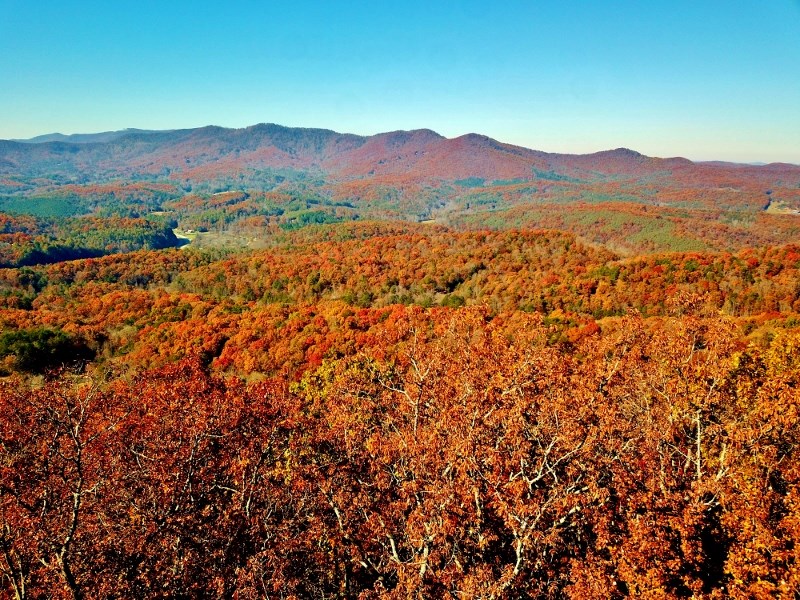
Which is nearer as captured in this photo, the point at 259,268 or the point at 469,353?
the point at 469,353

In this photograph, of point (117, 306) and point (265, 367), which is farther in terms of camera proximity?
point (117, 306)

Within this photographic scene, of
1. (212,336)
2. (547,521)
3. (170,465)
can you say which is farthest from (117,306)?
(547,521)

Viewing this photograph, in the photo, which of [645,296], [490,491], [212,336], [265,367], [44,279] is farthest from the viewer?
[44,279]

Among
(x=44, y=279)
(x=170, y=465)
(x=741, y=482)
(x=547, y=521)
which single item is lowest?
(x=44, y=279)

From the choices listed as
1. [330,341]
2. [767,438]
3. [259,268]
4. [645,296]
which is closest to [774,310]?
[645,296]

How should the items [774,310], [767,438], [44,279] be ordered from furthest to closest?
[44,279] → [774,310] → [767,438]

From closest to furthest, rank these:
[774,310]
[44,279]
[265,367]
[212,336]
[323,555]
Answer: [323,555] < [265,367] < [212,336] < [774,310] < [44,279]

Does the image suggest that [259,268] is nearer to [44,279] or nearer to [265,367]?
[44,279]

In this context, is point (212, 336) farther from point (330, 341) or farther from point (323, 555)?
point (323, 555)

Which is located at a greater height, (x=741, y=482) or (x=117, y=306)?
(x=741, y=482)
